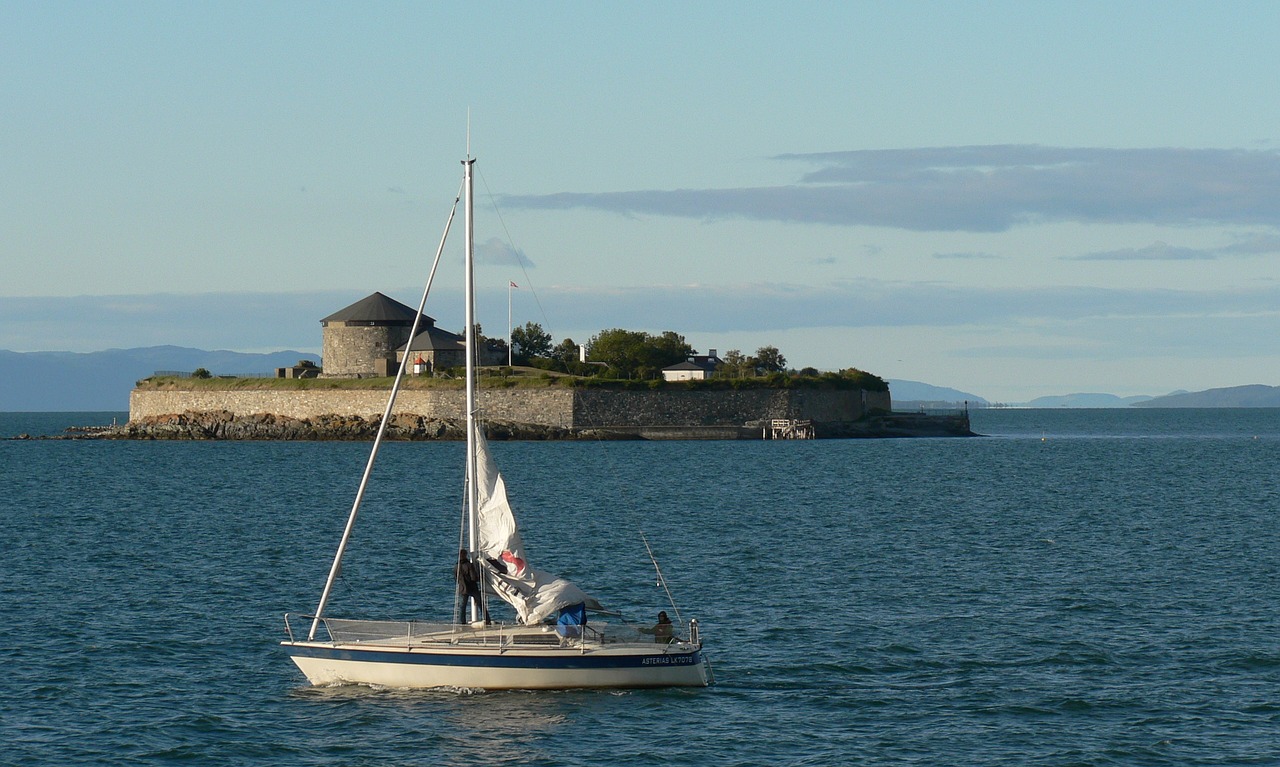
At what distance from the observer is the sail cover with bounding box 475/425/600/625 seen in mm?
25047

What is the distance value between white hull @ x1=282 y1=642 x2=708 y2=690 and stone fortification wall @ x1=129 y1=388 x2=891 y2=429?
285 ft

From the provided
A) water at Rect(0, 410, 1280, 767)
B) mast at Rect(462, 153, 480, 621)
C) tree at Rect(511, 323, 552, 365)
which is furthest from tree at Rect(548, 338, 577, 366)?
mast at Rect(462, 153, 480, 621)

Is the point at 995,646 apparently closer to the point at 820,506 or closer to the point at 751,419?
the point at 820,506

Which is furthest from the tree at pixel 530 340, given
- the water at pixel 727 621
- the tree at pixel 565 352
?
the water at pixel 727 621

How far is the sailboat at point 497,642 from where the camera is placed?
24125 millimetres

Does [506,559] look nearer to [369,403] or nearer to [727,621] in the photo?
[727,621]

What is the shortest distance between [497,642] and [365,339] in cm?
10840

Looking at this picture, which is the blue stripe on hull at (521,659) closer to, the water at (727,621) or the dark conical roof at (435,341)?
the water at (727,621)

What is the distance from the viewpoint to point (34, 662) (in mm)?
27484

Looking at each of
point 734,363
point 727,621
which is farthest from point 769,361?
point 727,621

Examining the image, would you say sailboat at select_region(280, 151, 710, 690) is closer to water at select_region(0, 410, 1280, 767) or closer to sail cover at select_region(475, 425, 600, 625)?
sail cover at select_region(475, 425, 600, 625)

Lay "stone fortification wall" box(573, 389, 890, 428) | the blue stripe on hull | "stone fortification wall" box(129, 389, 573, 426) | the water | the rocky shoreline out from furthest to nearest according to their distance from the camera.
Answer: "stone fortification wall" box(573, 389, 890, 428), "stone fortification wall" box(129, 389, 573, 426), the rocky shoreline, the blue stripe on hull, the water

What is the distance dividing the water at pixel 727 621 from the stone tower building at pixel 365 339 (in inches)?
2365

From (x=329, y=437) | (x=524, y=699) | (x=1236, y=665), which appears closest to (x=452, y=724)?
(x=524, y=699)
